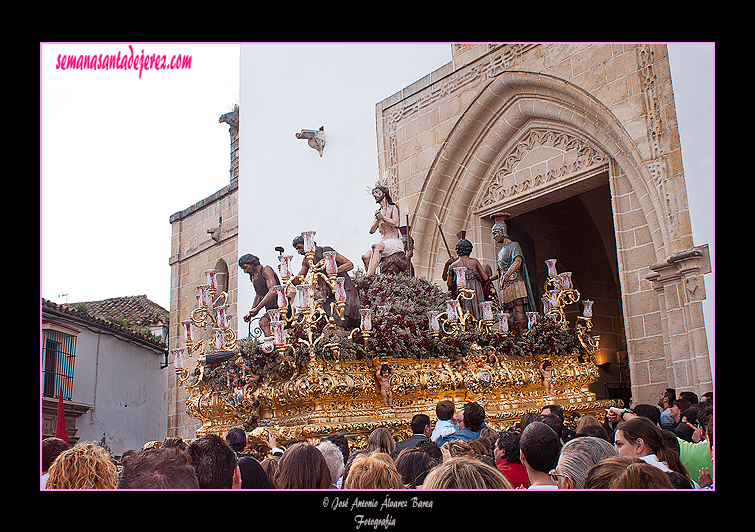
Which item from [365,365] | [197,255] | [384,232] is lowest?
[365,365]

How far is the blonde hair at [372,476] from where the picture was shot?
2.86m

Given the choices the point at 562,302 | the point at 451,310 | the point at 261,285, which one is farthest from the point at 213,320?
the point at 562,302

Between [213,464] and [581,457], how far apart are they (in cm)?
150

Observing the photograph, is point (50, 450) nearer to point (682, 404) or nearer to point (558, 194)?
point (682, 404)

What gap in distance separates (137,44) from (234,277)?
12.7 meters

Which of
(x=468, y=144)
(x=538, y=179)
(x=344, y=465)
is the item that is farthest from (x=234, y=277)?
(x=344, y=465)

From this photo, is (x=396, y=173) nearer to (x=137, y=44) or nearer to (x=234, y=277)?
(x=234, y=277)

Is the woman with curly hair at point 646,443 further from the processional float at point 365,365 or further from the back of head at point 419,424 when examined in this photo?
the processional float at point 365,365

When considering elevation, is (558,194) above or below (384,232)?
above

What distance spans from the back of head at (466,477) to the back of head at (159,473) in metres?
0.96

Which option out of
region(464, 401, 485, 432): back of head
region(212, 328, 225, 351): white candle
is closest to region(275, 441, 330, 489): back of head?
region(464, 401, 485, 432): back of head

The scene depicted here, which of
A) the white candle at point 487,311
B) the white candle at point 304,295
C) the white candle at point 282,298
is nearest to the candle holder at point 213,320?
→ the white candle at point 282,298

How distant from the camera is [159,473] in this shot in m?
2.76

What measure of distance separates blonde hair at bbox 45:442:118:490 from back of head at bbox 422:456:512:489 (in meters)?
1.42
